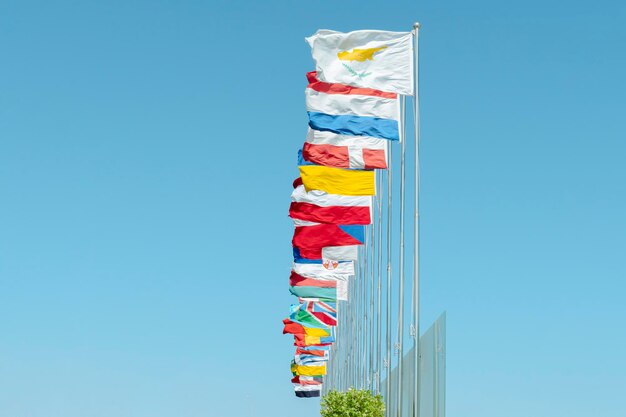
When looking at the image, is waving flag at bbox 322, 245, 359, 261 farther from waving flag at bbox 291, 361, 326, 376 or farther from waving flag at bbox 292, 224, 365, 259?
waving flag at bbox 291, 361, 326, 376

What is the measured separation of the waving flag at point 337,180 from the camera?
82.5ft

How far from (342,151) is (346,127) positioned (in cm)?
158

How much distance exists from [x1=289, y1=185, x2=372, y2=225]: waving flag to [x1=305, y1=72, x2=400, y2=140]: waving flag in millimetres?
3365

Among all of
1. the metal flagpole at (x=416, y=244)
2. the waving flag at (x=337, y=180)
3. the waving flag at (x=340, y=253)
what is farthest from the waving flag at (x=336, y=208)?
the waving flag at (x=340, y=253)

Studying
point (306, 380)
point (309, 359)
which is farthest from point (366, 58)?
point (306, 380)

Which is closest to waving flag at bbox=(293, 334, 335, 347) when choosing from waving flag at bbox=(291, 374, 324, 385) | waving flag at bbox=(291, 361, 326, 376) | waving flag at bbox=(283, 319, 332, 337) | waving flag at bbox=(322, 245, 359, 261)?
waving flag at bbox=(283, 319, 332, 337)

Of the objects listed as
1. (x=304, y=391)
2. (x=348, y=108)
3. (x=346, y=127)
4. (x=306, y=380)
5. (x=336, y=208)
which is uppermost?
(x=306, y=380)

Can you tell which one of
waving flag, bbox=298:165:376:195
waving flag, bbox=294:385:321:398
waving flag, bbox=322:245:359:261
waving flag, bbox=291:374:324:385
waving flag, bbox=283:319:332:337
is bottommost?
waving flag, bbox=298:165:376:195

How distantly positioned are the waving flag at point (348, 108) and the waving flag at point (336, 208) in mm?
3365

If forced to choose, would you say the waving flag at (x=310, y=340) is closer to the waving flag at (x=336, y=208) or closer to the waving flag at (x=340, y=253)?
the waving flag at (x=340, y=253)

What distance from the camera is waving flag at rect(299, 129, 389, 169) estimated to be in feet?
81.6

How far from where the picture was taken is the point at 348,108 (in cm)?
2341

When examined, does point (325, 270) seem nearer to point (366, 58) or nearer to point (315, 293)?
point (315, 293)

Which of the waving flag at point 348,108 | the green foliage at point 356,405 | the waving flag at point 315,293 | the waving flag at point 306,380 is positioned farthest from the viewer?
the waving flag at point 306,380
